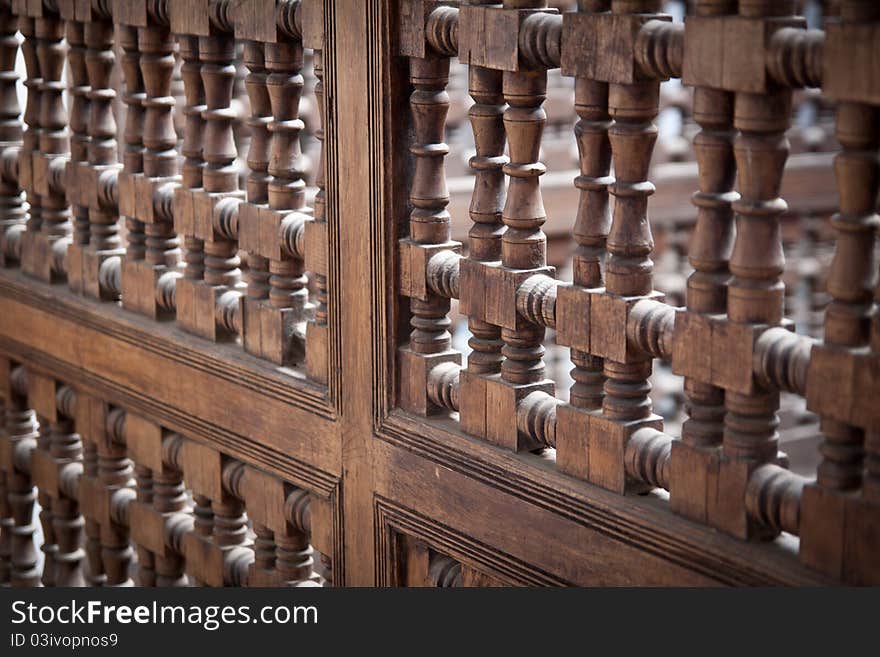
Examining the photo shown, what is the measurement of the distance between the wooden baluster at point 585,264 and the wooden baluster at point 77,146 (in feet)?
4.03

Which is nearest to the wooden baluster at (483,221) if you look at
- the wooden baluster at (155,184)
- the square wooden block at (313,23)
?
the square wooden block at (313,23)

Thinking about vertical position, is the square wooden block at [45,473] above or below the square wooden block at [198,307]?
below

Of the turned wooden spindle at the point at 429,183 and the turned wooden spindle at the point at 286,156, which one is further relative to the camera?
the turned wooden spindle at the point at 286,156

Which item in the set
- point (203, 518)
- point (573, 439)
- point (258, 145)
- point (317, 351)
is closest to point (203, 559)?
point (203, 518)

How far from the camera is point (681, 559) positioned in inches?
66.6

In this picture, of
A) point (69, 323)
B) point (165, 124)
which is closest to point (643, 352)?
point (165, 124)

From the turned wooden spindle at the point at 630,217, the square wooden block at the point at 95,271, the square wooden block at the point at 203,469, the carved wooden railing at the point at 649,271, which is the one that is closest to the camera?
the carved wooden railing at the point at 649,271

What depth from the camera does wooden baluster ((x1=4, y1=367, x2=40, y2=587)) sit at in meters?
3.11

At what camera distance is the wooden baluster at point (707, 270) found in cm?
158

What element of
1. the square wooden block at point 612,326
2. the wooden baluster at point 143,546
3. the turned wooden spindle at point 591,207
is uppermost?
the turned wooden spindle at point 591,207

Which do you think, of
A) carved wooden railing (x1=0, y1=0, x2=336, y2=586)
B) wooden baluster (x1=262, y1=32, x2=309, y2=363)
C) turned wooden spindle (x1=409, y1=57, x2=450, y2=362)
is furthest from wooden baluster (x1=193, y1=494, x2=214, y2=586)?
turned wooden spindle (x1=409, y1=57, x2=450, y2=362)

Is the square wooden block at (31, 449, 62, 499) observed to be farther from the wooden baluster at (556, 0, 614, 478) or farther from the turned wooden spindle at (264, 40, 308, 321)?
the wooden baluster at (556, 0, 614, 478)

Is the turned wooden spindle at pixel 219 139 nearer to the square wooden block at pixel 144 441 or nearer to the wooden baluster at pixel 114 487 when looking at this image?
the square wooden block at pixel 144 441

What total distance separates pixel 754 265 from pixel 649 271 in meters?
0.19
